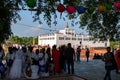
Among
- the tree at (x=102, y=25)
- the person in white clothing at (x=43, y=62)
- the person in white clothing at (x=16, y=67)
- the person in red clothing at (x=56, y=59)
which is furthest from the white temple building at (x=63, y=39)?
the person in white clothing at (x=16, y=67)

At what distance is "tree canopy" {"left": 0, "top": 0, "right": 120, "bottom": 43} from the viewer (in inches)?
725

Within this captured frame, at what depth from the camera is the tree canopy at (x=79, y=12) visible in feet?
60.4

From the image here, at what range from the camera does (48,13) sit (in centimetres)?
2138

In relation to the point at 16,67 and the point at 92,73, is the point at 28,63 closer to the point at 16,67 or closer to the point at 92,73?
the point at 16,67

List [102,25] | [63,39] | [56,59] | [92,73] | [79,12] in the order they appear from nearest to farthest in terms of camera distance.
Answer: [79,12]
[56,59]
[92,73]
[102,25]
[63,39]

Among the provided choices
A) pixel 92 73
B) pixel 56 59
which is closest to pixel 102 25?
pixel 92 73

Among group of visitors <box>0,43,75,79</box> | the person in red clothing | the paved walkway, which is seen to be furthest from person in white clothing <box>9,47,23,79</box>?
the paved walkway

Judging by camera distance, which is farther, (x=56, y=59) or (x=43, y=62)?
(x=56, y=59)

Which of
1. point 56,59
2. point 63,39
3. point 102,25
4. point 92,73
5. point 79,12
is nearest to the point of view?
point 79,12

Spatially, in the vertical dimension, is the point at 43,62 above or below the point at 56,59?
below

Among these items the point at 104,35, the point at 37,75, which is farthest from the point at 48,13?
the point at 104,35

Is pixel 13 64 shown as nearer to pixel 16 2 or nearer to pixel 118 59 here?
pixel 16 2

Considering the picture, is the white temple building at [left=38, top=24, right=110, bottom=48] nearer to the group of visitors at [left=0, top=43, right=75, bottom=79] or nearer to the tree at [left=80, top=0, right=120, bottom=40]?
the tree at [left=80, top=0, right=120, bottom=40]

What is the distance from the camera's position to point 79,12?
18.5 m
